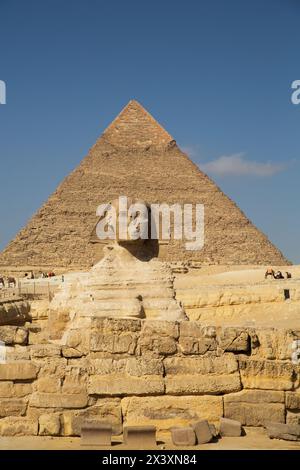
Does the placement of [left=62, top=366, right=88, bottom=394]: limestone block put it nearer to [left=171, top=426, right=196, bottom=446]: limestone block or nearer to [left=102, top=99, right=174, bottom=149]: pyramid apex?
[left=171, top=426, right=196, bottom=446]: limestone block

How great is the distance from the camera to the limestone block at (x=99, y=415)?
12.4 feet

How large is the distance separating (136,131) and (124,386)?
486 ft

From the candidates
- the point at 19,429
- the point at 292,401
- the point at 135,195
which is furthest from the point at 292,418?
the point at 135,195

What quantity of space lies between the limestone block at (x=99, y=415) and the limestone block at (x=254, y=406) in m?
0.52

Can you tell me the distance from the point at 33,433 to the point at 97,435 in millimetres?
384

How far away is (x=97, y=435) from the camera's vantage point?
360 cm

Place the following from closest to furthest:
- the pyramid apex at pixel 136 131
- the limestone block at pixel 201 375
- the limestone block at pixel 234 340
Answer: the limestone block at pixel 201 375, the limestone block at pixel 234 340, the pyramid apex at pixel 136 131

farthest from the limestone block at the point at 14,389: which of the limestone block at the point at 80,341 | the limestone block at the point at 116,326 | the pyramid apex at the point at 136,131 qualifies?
the pyramid apex at the point at 136,131

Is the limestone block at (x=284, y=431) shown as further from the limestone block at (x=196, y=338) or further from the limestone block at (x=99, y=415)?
the limestone block at (x=99, y=415)

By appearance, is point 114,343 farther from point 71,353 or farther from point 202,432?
point 202,432

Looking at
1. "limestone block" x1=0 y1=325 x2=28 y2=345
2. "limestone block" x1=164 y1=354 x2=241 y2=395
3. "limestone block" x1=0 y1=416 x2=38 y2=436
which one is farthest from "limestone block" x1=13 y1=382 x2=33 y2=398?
"limestone block" x1=164 y1=354 x2=241 y2=395

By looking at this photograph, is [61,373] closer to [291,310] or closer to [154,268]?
[154,268]

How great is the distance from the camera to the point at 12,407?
152 inches
